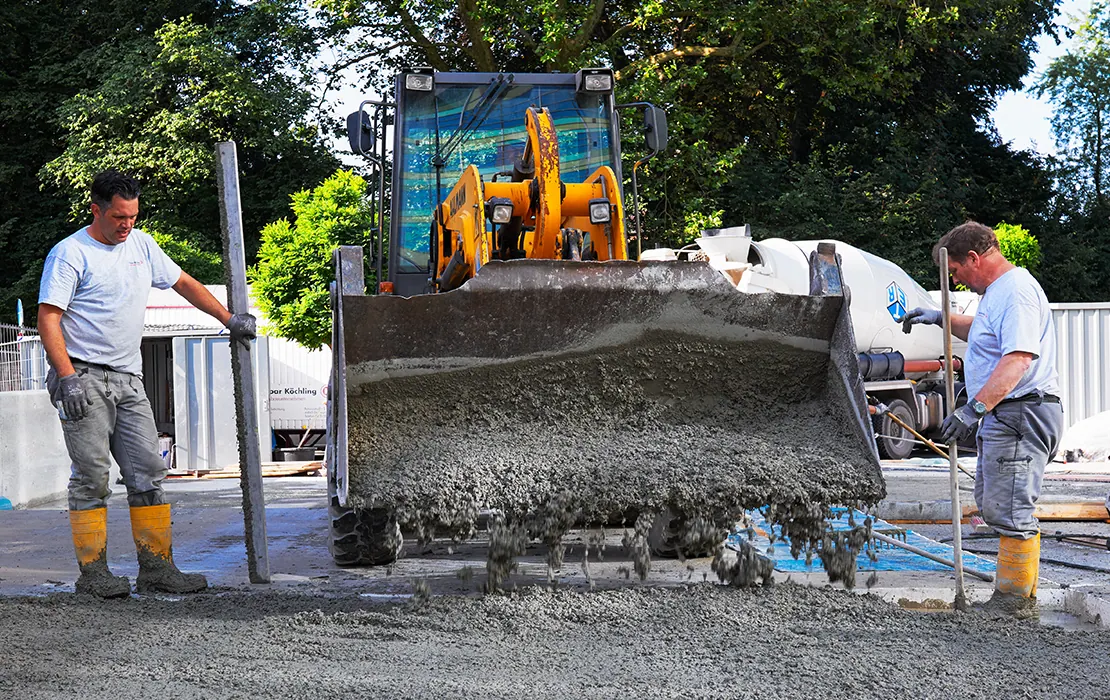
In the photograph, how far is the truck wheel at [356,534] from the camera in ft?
19.0

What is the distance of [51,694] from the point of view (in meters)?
3.43

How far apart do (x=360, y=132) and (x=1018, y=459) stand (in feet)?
13.8

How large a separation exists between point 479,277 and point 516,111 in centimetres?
278

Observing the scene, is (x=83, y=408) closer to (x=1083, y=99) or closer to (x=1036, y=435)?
(x=1036, y=435)

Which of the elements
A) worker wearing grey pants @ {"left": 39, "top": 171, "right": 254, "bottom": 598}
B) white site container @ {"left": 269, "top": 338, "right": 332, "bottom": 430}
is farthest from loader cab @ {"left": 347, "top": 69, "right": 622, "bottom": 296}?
white site container @ {"left": 269, "top": 338, "right": 332, "bottom": 430}

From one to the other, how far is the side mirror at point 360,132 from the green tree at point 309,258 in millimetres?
9586

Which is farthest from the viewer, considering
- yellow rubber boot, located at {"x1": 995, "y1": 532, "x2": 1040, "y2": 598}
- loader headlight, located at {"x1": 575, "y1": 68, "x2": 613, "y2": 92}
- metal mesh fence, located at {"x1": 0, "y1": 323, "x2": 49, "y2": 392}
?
metal mesh fence, located at {"x1": 0, "y1": 323, "x2": 49, "y2": 392}

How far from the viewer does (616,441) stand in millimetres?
4844

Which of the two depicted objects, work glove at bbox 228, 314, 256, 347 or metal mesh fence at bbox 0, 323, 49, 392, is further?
metal mesh fence at bbox 0, 323, 49, 392

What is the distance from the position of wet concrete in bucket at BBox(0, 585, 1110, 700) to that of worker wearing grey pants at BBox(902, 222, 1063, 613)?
382mm

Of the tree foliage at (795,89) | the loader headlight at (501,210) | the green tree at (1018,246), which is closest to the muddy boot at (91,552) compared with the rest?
the loader headlight at (501,210)

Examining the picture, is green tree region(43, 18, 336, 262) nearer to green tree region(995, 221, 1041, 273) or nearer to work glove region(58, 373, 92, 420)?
green tree region(995, 221, 1041, 273)

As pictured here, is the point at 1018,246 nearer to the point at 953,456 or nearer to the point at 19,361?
the point at 19,361

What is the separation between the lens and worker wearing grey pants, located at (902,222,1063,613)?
181 inches
